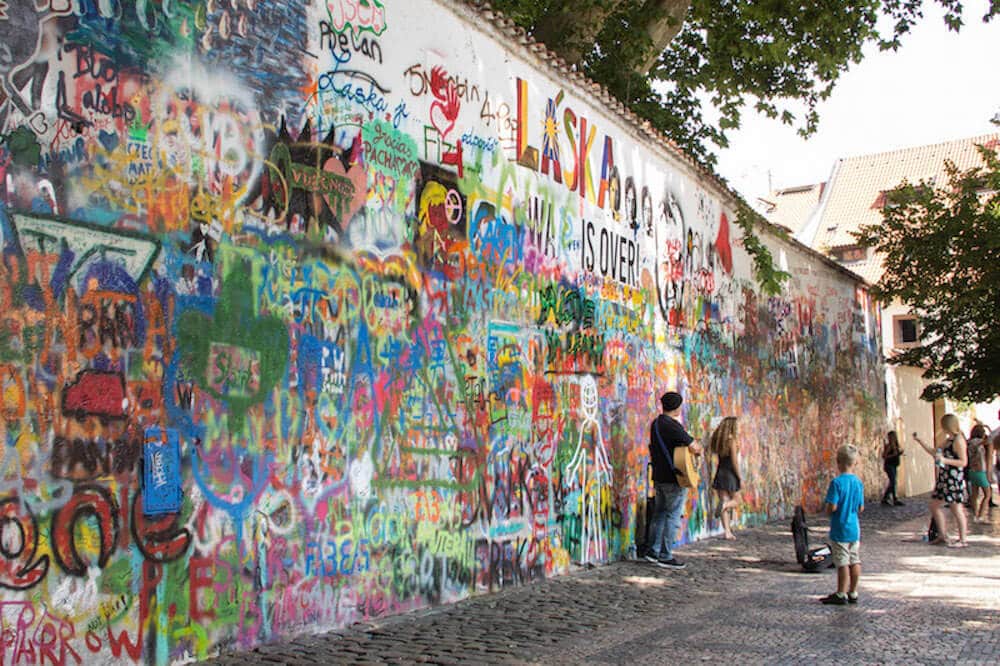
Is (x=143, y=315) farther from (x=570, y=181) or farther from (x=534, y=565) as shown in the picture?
(x=570, y=181)

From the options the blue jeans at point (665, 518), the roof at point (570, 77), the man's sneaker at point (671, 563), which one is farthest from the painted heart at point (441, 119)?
the man's sneaker at point (671, 563)

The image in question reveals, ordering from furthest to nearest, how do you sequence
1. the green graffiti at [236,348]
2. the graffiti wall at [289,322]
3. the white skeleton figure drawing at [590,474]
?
the white skeleton figure drawing at [590,474]
the green graffiti at [236,348]
the graffiti wall at [289,322]

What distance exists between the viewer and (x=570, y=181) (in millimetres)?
11820

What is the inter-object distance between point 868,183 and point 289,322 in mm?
53460

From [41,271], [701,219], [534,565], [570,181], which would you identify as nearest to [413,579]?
[534,565]

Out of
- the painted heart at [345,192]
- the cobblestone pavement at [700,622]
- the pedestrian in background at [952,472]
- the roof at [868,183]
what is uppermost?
the roof at [868,183]

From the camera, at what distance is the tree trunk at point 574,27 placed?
16562 millimetres

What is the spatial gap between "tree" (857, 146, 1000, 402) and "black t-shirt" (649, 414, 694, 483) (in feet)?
47.8

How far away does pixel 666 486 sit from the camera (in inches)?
470

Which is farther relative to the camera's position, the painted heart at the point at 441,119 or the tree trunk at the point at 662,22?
the tree trunk at the point at 662,22

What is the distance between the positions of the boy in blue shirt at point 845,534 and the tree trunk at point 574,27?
9.27m

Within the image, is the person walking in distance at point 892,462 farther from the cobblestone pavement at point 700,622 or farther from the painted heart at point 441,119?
the painted heart at point 441,119

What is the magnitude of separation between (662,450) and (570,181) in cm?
315

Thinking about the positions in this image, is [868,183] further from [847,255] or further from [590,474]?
[590,474]
